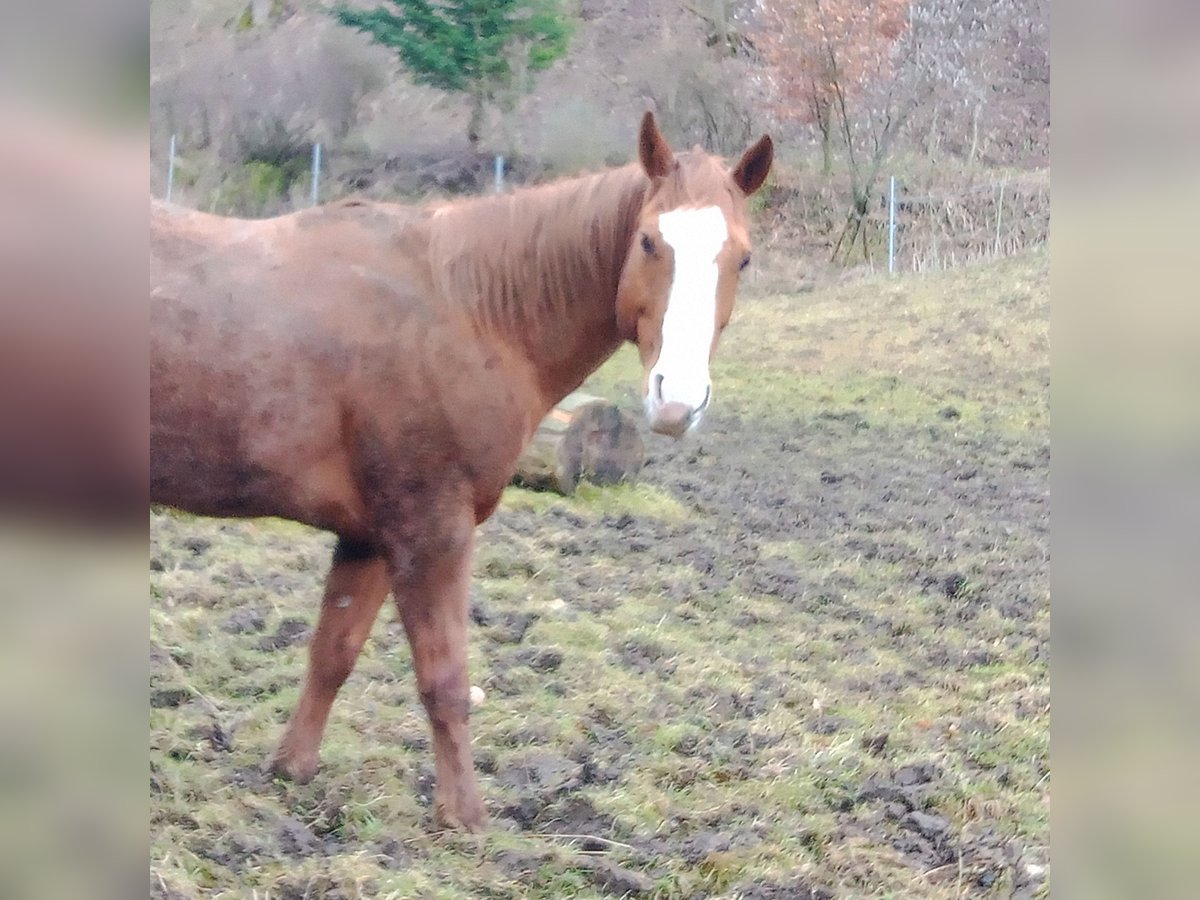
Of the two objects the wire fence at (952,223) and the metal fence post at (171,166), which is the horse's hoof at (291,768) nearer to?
the metal fence post at (171,166)

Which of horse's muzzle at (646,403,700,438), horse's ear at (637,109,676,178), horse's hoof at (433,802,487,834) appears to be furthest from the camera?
horse's hoof at (433,802,487,834)

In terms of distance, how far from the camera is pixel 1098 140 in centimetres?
144

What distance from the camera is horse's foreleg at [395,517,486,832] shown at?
1.75 metres

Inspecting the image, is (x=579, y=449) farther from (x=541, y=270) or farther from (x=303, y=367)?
(x=303, y=367)

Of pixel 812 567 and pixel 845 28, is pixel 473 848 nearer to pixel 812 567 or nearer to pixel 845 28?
pixel 812 567

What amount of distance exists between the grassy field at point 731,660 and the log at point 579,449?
0.12ft

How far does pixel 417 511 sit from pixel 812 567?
0.80 m

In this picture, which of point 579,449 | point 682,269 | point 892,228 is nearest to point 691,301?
point 682,269

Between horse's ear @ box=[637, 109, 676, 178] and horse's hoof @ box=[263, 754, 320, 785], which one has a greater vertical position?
horse's ear @ box=[637, 109, 676, 178]

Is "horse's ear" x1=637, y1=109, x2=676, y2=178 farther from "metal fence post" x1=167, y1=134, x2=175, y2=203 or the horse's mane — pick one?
"metal fence post" x1=167, y1=134, x2=175, y2=203

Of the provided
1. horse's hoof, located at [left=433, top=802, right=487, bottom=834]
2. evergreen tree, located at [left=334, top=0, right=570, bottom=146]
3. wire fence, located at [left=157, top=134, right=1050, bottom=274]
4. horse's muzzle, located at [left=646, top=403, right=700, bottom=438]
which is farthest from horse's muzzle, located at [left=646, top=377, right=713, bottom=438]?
horse's hoof, located at [left=433, top=802, right=487, bottom=834]

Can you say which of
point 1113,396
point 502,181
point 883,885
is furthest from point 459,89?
point 883,885

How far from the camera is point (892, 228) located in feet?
6.31

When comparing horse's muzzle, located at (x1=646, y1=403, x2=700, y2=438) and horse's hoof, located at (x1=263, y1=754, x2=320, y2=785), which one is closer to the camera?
horse's muzzle, located at (x1=646, y1=403, x2=700, y2=438)
